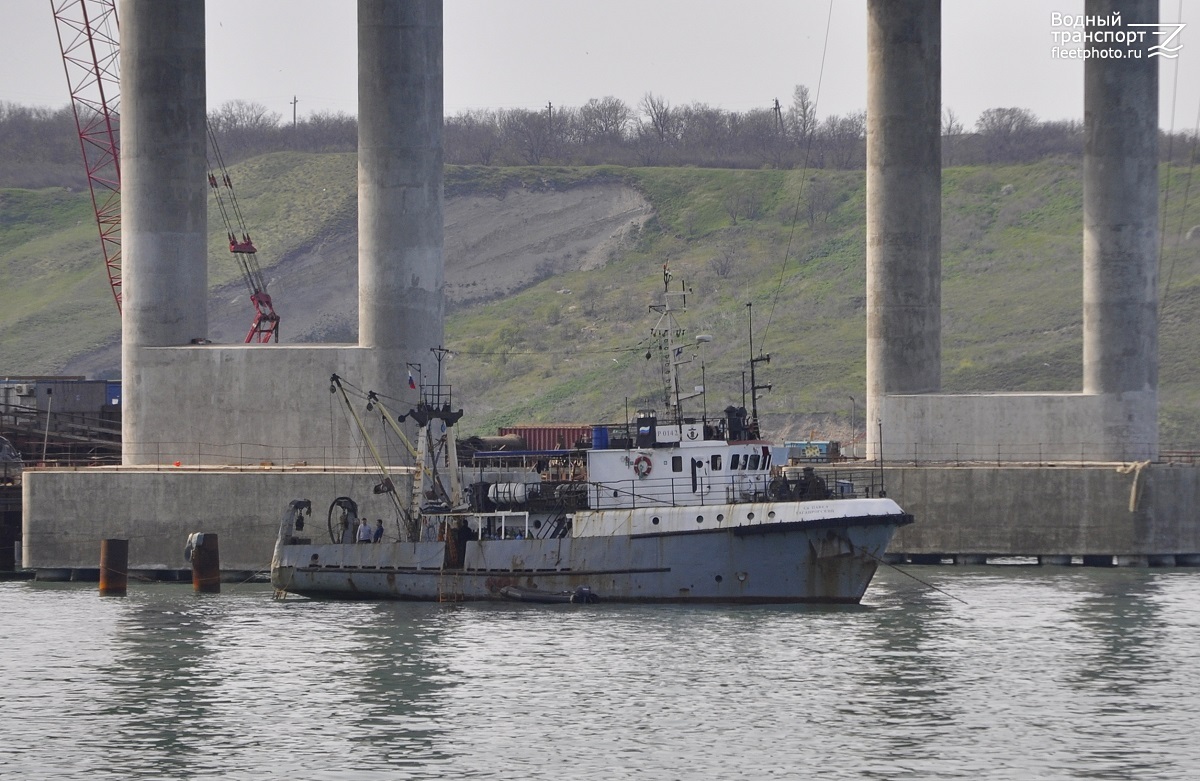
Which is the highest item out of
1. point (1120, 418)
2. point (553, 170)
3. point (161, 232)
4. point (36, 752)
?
point (553, 170)

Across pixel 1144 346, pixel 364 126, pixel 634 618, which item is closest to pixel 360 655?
pixel 634 618

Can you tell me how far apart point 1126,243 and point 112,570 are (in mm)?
34697

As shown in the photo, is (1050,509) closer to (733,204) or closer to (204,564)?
(204,564)

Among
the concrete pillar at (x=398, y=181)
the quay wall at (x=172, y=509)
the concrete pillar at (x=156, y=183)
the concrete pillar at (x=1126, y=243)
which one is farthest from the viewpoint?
the concrete pillar at (x=1126, y=243)

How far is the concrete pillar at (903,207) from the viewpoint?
67.0 metres

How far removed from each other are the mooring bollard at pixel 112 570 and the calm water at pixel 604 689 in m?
0.70

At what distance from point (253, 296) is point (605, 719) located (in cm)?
5516

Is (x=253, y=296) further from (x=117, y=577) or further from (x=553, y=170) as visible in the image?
(x=553, y=170)

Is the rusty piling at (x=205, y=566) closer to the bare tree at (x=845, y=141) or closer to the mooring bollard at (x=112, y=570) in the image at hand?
the mooring bollard at (x=112, y=570)

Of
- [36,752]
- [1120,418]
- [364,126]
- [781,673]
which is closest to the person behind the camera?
[36,752]

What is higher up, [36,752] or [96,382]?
[96,382]

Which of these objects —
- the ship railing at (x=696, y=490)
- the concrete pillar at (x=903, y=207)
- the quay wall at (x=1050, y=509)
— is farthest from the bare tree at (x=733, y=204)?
the ship railing at (x=696, y=490)

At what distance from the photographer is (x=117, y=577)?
55250mm

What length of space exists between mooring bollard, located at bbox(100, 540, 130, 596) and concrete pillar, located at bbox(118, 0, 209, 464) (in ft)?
20.5
